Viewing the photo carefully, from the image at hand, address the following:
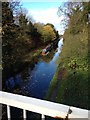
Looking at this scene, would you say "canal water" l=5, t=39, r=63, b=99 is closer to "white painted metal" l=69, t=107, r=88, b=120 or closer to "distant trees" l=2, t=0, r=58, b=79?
"distant trees" l=2, t=0, r=58, b=79

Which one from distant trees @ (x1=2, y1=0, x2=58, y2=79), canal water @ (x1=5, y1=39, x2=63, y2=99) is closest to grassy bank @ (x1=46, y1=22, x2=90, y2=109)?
canal water @ (x1=5, y1=39, x2=63, y2=99)

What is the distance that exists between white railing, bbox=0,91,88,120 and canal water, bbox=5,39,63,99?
4.23m

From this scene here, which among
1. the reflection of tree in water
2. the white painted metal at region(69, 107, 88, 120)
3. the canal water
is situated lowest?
the canal water

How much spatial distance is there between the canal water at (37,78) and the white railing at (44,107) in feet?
13.9

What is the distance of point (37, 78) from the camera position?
6.23 metres

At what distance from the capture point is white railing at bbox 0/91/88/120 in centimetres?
62

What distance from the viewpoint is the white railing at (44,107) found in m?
0.62

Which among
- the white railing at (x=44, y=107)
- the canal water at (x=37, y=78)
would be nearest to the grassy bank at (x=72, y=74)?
the canal water at (x=37, y=78)

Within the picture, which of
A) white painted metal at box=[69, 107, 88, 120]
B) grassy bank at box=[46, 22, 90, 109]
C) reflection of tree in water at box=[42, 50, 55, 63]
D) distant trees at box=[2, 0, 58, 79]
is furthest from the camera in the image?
reflection of tree in water at box=[42, 50, 55, 63]

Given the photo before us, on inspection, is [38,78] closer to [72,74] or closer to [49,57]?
[49,57]

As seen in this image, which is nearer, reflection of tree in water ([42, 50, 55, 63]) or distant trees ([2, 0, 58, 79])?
distant trees ([2, 0, 58, 79])

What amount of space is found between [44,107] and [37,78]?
5.58 metres

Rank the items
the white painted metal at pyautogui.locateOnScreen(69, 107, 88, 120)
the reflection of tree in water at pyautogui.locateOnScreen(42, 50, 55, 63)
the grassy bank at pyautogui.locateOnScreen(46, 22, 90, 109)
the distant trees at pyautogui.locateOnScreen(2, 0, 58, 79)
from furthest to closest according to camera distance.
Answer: the reflection of tree in water at pyautogui.locateOnScreen(42, 50, 55, 63) < the grassy bank at pyautogui.locateOnScreen(46, 22, 90, 109) < the distant trees at pyautogui.locateOnScreen(2, 0, 58, 79) < the white painted metal at pyautogui.locateOnScreen(69, 107, 88, 120)

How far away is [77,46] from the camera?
5.56 m
